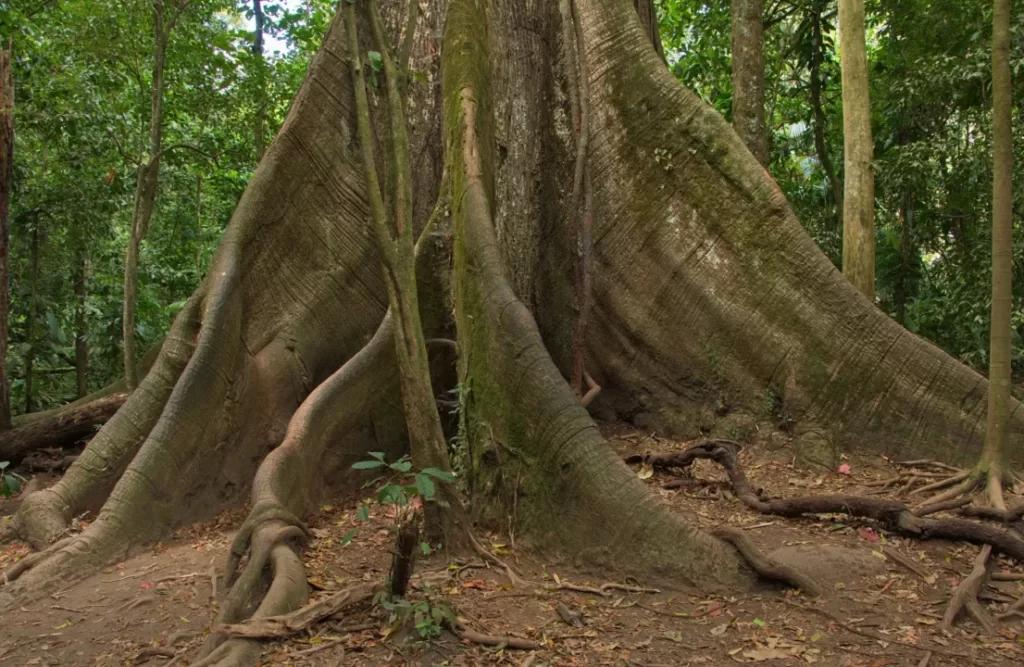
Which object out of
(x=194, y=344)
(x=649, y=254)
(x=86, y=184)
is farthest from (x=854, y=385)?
(x=86, y=184)

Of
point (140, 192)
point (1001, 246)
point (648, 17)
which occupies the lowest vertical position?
point (1001, 246)

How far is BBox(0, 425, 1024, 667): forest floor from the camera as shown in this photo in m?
3.45

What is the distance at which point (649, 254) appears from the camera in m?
6.52

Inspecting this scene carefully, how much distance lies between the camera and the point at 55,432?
7820mm

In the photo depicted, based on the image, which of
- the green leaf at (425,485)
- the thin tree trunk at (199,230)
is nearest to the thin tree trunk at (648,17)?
the green leaf at (425,485)

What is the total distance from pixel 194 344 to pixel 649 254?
340 centimetres

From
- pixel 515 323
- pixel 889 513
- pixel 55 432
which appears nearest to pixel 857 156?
pixel 889 513

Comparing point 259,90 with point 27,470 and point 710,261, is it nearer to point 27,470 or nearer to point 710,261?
point 27,470

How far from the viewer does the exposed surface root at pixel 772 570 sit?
153 inches

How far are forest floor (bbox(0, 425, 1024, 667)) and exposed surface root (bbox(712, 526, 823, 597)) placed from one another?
0.06 metres

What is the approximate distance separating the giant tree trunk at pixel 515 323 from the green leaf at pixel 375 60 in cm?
140

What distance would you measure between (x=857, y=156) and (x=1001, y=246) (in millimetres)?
3963

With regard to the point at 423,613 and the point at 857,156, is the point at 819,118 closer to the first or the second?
the point at 857,156

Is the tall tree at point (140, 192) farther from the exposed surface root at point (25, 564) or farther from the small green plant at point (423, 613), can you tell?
the small green plant at point (423, 613)
